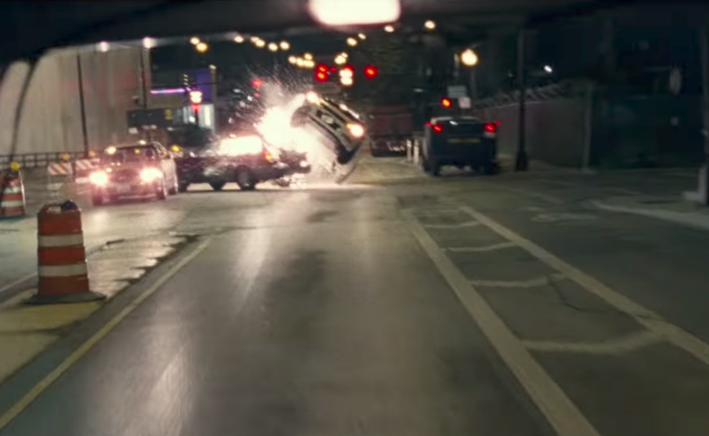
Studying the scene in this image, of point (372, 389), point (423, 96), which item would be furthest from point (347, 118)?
point (372, 389)

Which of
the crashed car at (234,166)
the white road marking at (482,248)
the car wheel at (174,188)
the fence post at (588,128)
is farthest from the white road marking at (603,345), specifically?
the fence post at (588,128)

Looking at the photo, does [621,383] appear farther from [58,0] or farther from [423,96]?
[423,96]

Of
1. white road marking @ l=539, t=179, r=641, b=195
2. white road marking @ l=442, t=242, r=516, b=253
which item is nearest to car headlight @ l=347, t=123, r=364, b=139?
white road marking @ l=539, t=179, r=641, b=195

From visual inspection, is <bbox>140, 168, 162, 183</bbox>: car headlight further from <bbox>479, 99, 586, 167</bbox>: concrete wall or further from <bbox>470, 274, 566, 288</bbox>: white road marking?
<bbox>470, 274, 566, 288</bbox>: white road marking

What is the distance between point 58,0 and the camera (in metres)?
6.02

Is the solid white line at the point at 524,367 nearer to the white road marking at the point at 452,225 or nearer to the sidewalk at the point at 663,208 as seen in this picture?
the white road marking at the point at 452,225

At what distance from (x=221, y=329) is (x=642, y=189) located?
20.4 metres

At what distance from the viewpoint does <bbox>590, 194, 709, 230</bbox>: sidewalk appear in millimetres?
20500

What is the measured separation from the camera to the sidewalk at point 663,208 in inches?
807

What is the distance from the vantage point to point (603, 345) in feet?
32.6

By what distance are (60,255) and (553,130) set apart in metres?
35.6

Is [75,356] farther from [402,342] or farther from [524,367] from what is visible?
[524,367]

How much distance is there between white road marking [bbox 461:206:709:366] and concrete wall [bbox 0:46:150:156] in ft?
116

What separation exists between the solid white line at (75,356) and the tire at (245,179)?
20.2m
